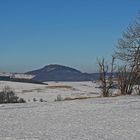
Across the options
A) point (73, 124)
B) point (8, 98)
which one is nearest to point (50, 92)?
point (8, 98)

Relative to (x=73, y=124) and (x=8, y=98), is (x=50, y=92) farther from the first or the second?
(x=73, y=124)

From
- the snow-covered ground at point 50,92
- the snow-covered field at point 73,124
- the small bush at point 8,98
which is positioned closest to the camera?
the snow-covered field at point 73,124

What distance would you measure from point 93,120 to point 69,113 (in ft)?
9.01

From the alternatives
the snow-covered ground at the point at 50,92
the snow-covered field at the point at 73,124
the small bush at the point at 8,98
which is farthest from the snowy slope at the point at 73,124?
the snow-covered ground at the point at 50,92

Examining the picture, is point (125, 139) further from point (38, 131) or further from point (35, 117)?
point (35, 117)

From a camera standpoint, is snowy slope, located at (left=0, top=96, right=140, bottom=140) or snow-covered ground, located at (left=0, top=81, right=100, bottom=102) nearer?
snowy slope, located at (left=0, top=96, right=140, bottom=140)

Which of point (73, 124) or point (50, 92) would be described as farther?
point (50, 92)

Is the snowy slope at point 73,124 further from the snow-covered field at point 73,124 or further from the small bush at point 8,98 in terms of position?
the small bush at point 8,98

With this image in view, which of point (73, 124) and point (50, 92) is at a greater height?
point (50, 92)

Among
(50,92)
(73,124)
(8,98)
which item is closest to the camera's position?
(73,124)

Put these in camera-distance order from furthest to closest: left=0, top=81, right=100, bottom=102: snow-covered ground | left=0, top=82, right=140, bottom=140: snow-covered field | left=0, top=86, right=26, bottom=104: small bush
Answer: left=0, top=81, right=100, bottom=102: snow-covered ground, left=0, top=86, right=26, bottom=104: small bush, left=0, top=82, right=140, bottom=140: snow-covered field

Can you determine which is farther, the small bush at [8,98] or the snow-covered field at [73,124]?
the small bush at [8,98]

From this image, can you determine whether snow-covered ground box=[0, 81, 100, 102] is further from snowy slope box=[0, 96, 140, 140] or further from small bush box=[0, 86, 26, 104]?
snowy slope box=[0, 96, 140, 140]

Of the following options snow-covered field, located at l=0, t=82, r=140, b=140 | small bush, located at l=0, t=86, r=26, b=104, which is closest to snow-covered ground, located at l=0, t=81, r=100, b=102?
small bush, located at l=0, t=86, r=26, b=104
